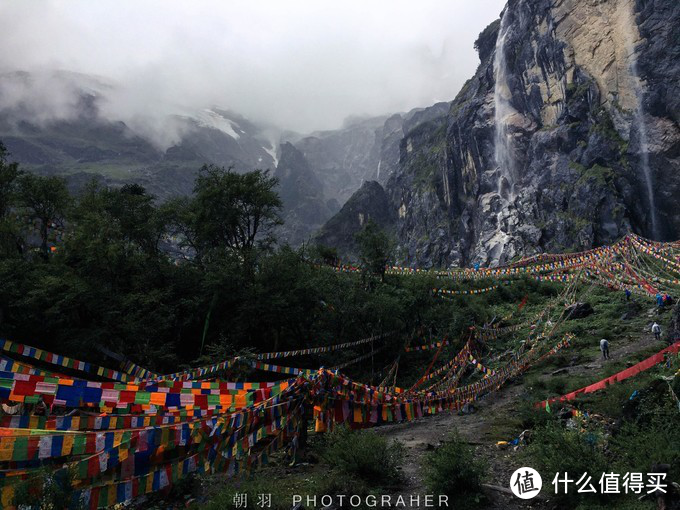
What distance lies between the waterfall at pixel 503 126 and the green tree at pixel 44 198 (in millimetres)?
72038

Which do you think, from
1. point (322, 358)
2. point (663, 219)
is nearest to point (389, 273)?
point (322, 358)

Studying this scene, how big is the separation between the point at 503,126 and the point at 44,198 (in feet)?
259

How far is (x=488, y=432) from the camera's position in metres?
12.0

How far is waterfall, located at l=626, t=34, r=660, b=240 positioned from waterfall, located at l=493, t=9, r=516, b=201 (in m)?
22.6

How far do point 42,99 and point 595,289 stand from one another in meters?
225

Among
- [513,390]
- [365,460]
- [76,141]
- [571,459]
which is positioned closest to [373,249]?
[513,390]

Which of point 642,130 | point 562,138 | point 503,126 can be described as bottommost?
point 642,130

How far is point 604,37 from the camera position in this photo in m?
63.1

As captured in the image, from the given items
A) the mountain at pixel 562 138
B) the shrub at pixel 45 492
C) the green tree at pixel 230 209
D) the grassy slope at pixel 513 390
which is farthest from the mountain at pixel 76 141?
the shrub at pixel 45 492

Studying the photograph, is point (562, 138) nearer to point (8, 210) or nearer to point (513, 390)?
point (513, 390)

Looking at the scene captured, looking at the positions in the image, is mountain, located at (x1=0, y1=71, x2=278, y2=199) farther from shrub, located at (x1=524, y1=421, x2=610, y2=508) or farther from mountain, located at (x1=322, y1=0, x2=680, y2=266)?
shrub, located at (x1=524, y1=421, x2=610, y2=508)

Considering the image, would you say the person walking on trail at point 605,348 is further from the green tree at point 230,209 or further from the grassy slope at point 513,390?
the green tree at point 230,209

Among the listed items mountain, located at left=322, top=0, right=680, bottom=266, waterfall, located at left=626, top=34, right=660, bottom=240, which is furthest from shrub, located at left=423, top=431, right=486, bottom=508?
waterfall, located at left=626, top=34, right=660, bottom=240

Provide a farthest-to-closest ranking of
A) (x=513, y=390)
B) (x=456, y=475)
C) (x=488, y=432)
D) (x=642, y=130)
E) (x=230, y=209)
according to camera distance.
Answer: (x=642, y=130), (x=230, y=209), (x=513, y=390), (x=488, y=432), (x=456, y=475)
